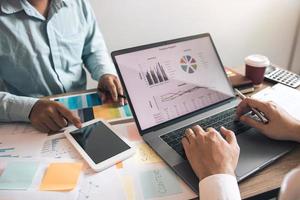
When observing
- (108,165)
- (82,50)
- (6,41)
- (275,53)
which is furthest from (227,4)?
(108,165)

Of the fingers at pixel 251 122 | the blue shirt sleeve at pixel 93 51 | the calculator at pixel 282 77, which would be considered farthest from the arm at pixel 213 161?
the blue shirt sleeve at pixel 93 51

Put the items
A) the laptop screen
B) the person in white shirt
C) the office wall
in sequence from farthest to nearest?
the office wall → the laptop screen → the person in white shirt

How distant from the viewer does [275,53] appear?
221cm

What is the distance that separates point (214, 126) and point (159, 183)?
0.88 ft

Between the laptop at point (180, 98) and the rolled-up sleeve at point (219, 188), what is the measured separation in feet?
0.25

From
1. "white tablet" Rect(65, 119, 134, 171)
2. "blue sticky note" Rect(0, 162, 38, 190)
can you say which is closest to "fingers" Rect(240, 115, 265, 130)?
"white tablet" Rect(65, 119, 134, 171)

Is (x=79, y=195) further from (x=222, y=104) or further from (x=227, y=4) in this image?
(x=227, y=4)

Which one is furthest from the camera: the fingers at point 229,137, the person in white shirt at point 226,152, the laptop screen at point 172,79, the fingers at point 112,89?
the fingers at point 112,89

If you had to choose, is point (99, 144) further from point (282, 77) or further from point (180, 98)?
point (282, 77)

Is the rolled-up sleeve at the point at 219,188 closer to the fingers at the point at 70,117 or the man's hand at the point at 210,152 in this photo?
the man's hand at the point at 210,152

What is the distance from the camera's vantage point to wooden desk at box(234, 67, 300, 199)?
63cm

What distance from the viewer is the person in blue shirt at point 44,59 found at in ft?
2.87

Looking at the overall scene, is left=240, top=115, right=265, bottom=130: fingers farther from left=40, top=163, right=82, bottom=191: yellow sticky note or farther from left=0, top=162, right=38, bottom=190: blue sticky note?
left=0, top=162, right=38, bottom=190: blue sticky note

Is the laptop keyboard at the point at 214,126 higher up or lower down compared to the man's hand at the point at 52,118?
lower down
